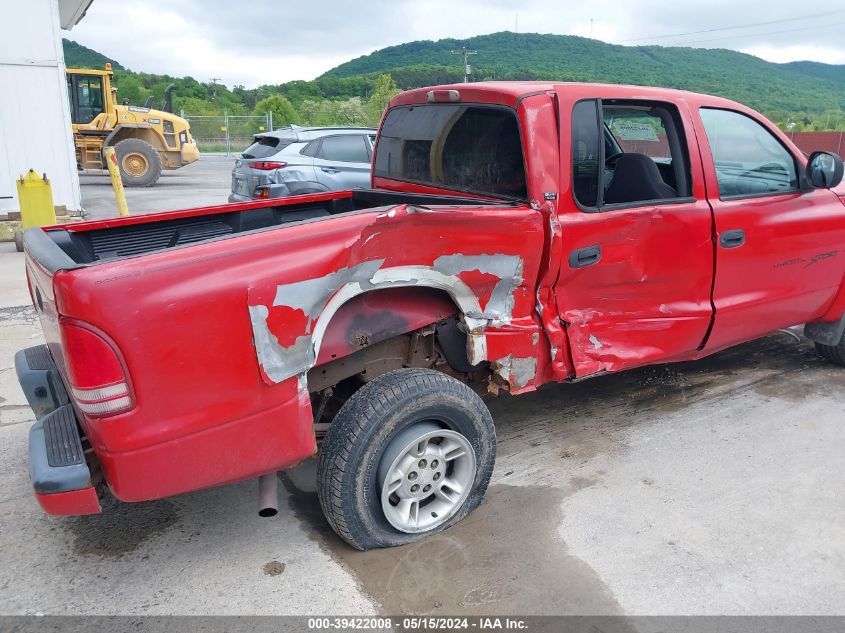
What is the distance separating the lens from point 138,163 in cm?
1836

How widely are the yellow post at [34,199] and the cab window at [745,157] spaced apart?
840cm

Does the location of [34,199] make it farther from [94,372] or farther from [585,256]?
[585,256]

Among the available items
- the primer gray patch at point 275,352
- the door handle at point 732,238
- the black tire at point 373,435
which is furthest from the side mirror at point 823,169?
the primer gray patch at point 275,352

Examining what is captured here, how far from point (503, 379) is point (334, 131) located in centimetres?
793

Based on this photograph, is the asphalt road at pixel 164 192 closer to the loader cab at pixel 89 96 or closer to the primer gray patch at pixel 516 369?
the loader cab at pixel 89 96

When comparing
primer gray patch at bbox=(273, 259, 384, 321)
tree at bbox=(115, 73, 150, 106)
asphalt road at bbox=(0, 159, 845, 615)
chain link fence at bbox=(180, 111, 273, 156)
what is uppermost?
tree at bbox=(115, 73, 150, 106)

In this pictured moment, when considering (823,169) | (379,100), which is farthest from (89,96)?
(379,100)

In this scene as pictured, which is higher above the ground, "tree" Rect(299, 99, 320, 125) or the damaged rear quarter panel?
"tree" Rect(299, 99, 320, 125)

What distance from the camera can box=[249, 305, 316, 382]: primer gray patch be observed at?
7.57 feet

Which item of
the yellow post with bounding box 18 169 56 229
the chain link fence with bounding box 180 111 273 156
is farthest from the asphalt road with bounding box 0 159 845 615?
the chain link fence with bounding box 180 111 273 156

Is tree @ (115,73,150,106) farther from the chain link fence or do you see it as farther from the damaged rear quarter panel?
the damaged rear quarter panel

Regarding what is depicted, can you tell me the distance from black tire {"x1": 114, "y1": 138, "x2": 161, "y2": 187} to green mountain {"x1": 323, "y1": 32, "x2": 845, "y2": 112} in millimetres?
45967

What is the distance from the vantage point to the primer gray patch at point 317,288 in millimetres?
2357

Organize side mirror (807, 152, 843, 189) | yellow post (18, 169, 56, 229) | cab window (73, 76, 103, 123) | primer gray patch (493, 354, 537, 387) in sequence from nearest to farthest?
primer gray patch (493, 354, 537, 387) → side mirror (807, 152, 843, 189) → yellow post (18, 169, 56, 229) → cab window (73, 76, 103, 123)
